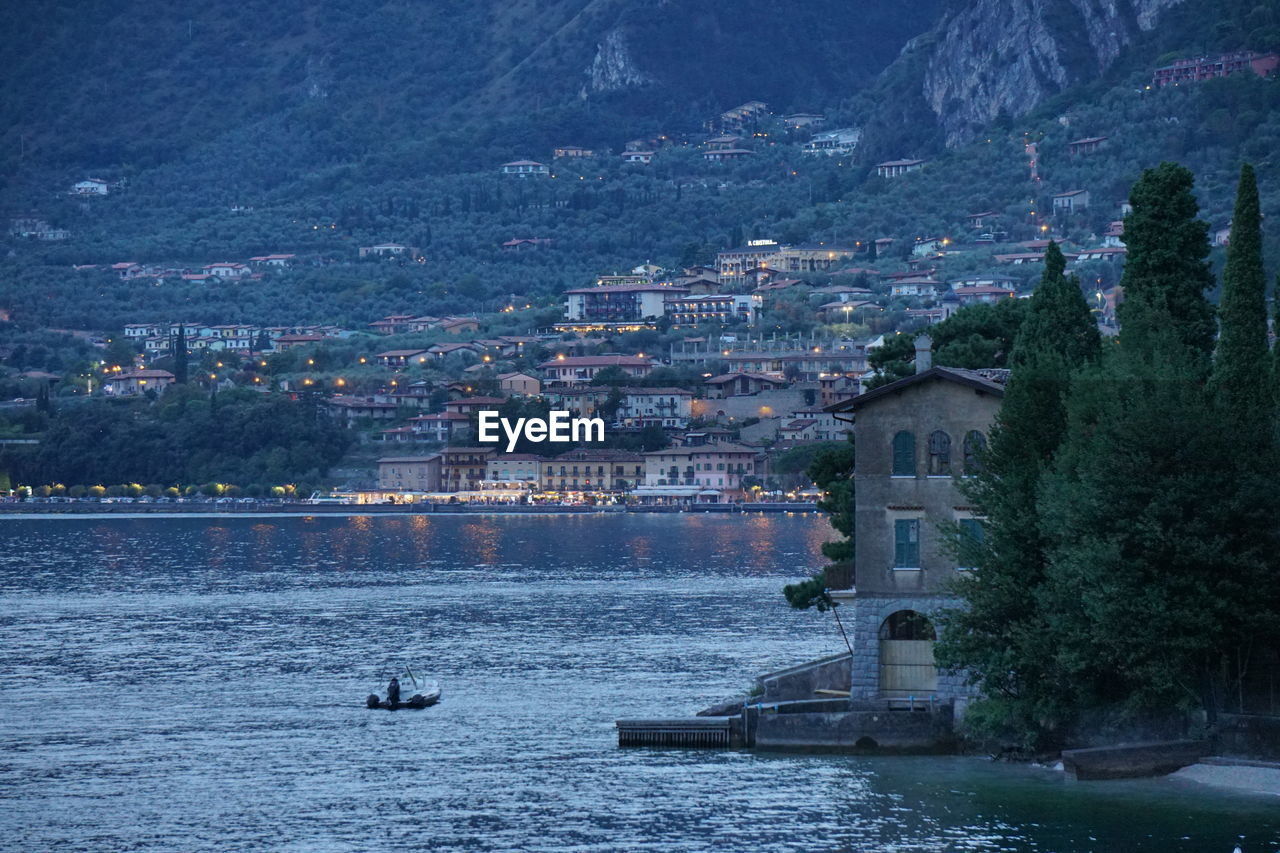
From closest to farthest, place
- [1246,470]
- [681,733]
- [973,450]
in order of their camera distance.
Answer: [1246,470], [973,450], [681,733]

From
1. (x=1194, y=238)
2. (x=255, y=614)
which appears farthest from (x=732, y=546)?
(x=1194, y=238)

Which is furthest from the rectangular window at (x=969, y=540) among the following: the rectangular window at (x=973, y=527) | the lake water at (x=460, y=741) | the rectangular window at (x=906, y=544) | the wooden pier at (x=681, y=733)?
the wooden pier at (x=681, y=733)

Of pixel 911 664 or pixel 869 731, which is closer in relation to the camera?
pixel 869 731

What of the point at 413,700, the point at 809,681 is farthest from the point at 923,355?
the point at 413,700

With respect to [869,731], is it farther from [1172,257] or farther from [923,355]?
[1172,257]

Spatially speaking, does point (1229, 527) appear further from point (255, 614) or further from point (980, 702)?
point (255, 614)

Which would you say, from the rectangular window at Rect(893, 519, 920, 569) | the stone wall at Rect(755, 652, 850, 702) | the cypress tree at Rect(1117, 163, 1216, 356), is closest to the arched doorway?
the rectangular window at Rect(893, 519, 920, 569)

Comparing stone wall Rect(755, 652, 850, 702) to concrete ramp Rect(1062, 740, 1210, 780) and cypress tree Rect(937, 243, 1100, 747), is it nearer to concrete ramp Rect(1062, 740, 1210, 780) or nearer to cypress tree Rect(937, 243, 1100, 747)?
cypress tree Rect(937, 243, 1100, 747)
